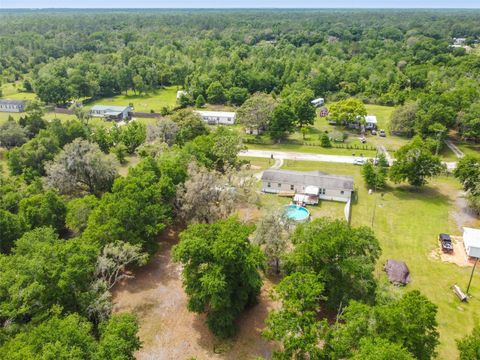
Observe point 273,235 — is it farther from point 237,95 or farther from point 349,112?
point 237,95

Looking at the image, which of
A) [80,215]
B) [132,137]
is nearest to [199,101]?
[132,137]

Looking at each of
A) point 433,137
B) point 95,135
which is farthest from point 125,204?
point 433,137

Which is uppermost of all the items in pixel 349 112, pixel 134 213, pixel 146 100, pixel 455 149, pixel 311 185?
pixel 134 213

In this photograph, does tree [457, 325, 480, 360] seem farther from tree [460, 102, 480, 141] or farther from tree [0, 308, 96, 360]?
tree [460, 102, 480, 141]

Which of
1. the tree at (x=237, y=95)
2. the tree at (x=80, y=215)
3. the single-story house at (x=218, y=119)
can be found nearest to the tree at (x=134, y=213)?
the tree at (x=80, y=215)

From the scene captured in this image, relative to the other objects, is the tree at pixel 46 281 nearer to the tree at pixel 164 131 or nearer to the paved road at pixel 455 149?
the tree at pixel 164 131

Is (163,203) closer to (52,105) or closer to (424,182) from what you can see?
(424,182)
